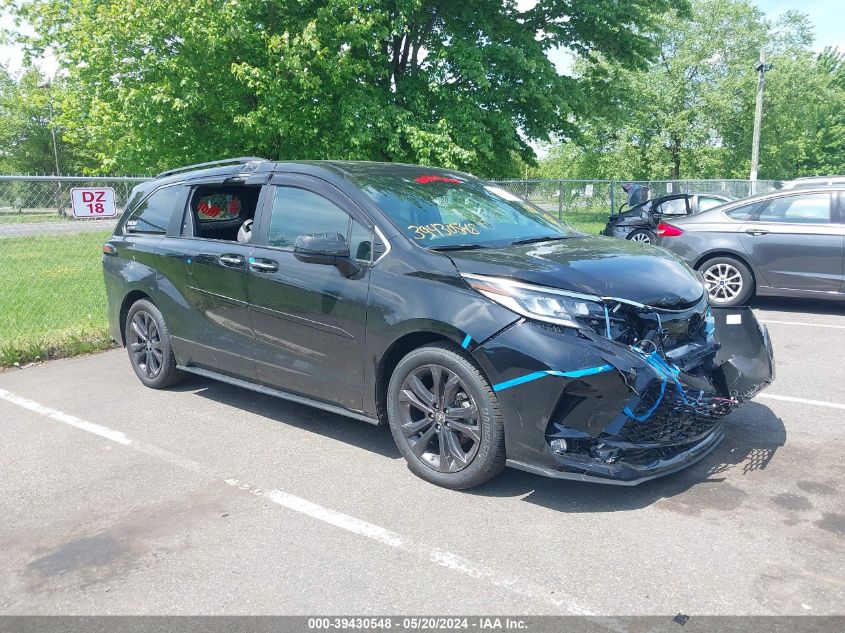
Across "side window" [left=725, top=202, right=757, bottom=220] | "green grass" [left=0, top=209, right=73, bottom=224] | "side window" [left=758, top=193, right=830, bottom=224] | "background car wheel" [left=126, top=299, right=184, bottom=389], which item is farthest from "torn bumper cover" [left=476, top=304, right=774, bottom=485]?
"green grass" [left=0, top=209, right=73, bottom=224]

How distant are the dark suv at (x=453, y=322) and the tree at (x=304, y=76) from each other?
10948 millimetres

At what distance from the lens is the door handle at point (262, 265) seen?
4.73 m

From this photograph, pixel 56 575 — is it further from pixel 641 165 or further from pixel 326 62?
pixel 641 165

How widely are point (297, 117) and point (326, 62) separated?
4.90ft

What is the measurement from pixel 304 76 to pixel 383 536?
13581 millimetres

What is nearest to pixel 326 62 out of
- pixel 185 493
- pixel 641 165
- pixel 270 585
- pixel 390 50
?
pixel 390 50

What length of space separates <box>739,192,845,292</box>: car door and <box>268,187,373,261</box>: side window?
6.35m

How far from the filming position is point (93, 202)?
8492mm

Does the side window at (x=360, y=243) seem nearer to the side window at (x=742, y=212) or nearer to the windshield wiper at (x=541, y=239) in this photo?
the windshield wiper at (x=541, y=239)

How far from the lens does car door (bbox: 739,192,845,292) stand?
842 centimetres

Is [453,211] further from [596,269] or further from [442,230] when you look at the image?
[596,269]

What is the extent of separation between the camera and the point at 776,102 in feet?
140

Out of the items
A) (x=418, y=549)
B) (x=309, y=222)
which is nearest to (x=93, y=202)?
(x=309, y=222)

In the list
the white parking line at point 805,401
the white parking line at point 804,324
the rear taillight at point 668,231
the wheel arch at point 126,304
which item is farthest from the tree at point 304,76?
the white parking line at point 805,401
